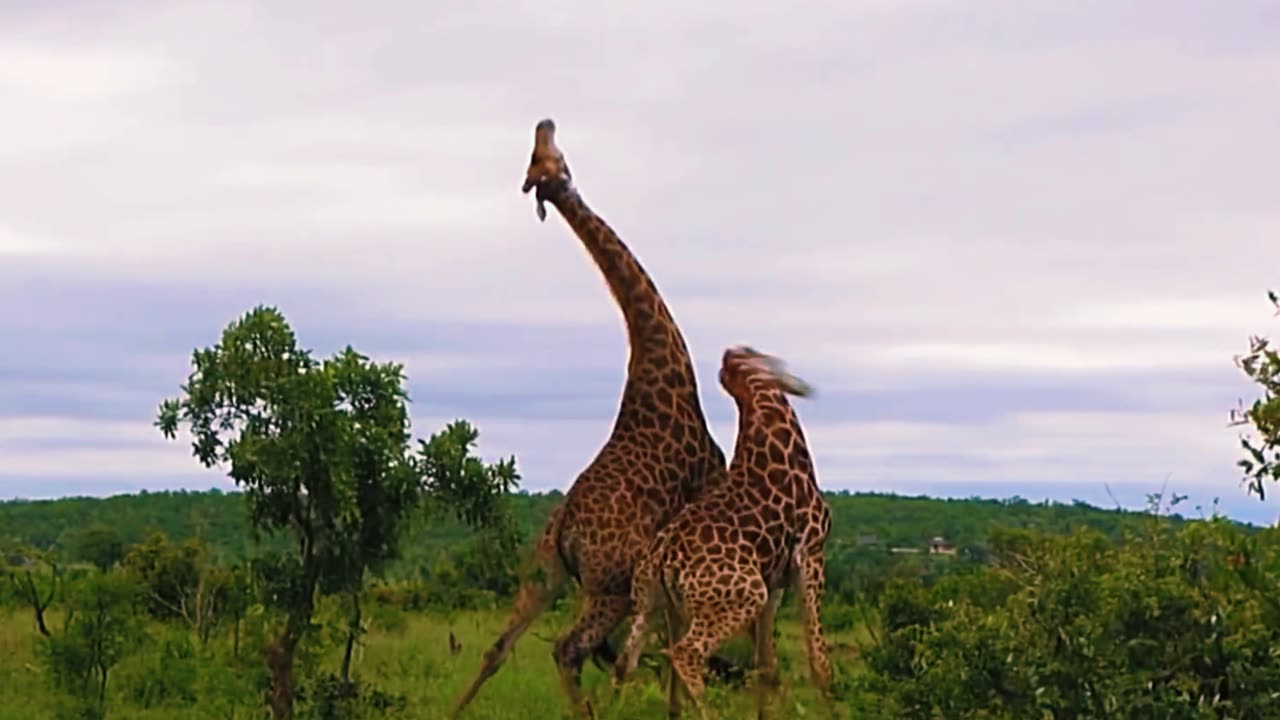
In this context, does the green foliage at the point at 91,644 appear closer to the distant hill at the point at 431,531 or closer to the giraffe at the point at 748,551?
the giraffe at the point at 748,551

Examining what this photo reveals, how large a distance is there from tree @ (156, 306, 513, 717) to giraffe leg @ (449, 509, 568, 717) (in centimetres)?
151

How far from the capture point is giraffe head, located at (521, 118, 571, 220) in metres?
8.77

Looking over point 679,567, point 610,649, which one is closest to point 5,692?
point 610,649

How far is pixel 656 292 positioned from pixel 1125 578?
2.81 meters

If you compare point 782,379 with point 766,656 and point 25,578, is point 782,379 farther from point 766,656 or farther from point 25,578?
point 25,578

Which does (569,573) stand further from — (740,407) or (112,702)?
(112,702)

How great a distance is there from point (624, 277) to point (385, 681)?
17.4ft

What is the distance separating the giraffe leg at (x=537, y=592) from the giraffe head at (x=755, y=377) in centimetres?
96

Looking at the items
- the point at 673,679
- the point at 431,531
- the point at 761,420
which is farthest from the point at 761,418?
the point at 431,531

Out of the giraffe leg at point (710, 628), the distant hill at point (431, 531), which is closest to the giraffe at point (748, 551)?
the giraffe leg at point (710, 628)

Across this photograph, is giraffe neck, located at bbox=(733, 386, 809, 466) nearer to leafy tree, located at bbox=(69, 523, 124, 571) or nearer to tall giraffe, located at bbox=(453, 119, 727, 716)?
tall giraffe, located at bbox=(453, 119, 727, 716)

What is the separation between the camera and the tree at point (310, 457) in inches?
392

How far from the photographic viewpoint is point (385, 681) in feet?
43.0

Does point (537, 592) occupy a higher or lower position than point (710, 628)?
higher
